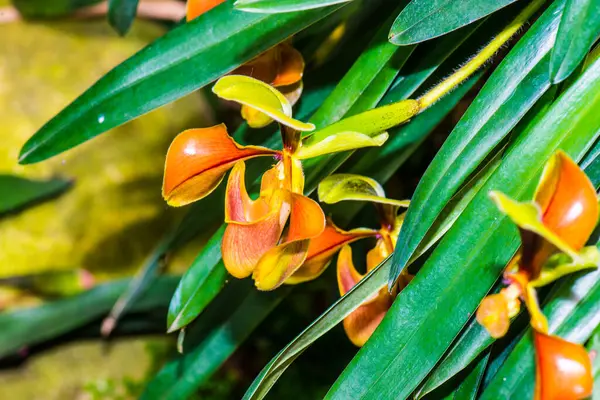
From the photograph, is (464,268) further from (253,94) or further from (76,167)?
(76,167)


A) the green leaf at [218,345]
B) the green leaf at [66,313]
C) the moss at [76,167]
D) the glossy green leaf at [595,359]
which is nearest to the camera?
the glossy green leaf at [595,359]

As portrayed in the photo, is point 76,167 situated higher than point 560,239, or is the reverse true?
point 560,239

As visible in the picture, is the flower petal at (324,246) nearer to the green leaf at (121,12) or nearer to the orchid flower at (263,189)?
the orchid flower at (263,189)

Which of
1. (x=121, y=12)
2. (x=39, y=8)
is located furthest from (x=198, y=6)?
(x=39, y=8)

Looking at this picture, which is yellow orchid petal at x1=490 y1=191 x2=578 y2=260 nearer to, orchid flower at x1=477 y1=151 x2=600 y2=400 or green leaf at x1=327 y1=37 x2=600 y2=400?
orchid flower at x1=477 y1=151 x2=600 y2=400

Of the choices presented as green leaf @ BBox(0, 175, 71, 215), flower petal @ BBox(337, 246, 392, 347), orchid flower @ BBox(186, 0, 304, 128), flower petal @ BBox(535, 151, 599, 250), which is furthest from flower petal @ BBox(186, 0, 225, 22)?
green leaf @ BBox(0, 175, 71, 215)

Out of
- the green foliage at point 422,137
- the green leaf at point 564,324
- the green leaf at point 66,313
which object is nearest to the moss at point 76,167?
the green leaf at point 66,313

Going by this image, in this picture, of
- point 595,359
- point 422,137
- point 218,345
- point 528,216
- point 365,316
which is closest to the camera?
point 528,216
